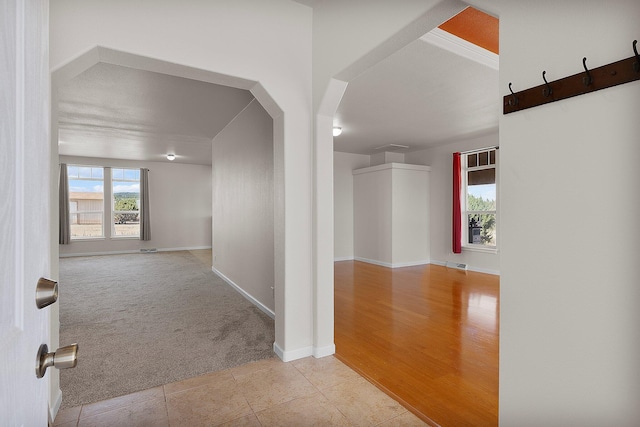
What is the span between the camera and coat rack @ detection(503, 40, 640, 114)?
92cm

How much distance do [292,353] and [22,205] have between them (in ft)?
7.69

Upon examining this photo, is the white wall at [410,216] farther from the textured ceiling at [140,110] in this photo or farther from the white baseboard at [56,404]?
the white baseboard at [56,404]

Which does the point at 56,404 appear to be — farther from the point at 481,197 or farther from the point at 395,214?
the point at 481,197

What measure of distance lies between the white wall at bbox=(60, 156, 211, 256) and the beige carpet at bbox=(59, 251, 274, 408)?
3.54 meters

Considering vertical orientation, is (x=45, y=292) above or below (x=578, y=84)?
below

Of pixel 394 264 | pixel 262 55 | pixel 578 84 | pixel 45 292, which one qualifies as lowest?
pixel 394 264

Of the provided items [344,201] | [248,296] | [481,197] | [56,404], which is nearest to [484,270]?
[481,197]

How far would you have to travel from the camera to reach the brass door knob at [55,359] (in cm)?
65

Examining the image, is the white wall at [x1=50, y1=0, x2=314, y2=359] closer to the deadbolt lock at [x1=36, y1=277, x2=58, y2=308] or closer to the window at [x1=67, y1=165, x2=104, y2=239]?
the deadbolt lock at [x1=36, y1=277, x2=58, y2=308]

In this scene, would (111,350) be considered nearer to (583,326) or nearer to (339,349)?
(339,349)

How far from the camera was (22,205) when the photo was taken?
59 centimetres

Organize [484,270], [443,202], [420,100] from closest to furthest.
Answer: [420,100] → [484,270] → [443,202]

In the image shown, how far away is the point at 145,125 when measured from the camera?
543 centimetres

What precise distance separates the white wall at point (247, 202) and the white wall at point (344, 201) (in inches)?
112
